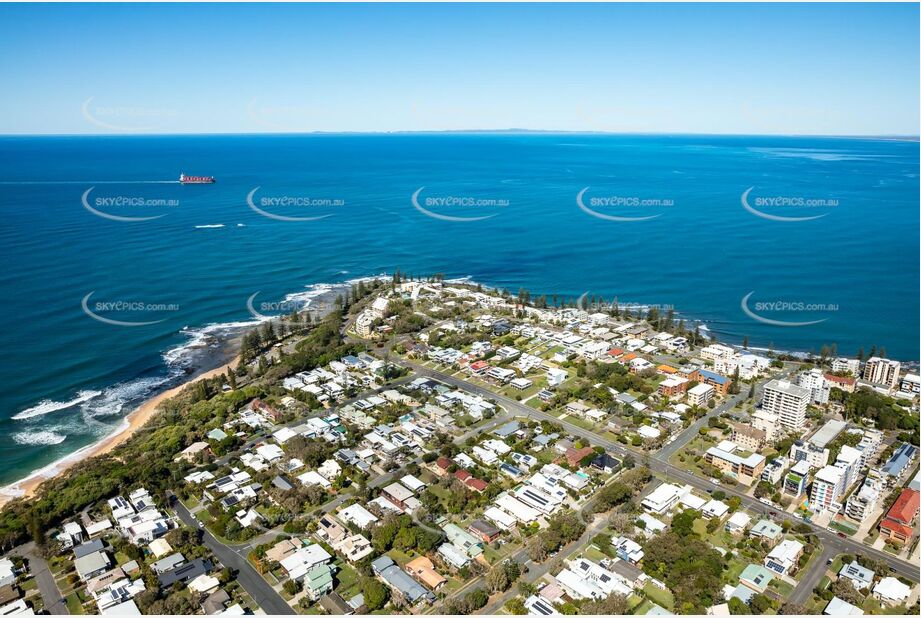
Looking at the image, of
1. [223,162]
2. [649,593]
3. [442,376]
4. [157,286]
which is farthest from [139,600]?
[223,162]

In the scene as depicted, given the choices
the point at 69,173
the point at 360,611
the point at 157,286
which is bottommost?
the point at 360,611

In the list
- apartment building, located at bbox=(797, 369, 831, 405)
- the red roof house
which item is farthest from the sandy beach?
apartment building, located at bbox=(797, 369, 831, 405)

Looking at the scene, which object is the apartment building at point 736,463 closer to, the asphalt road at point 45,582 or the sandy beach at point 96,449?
the asphalt road at point 45,582

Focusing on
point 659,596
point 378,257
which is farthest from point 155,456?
point 378,257

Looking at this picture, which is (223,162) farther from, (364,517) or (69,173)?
(364,517)

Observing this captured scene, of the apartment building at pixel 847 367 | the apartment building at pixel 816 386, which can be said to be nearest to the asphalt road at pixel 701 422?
the apartment building at pixel 847 367

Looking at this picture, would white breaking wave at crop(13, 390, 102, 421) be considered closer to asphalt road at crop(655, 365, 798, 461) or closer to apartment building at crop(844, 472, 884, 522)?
asphalt road at crop(655, 365, 798, 461)

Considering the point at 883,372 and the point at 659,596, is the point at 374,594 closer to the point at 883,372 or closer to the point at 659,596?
the point at 659,596
